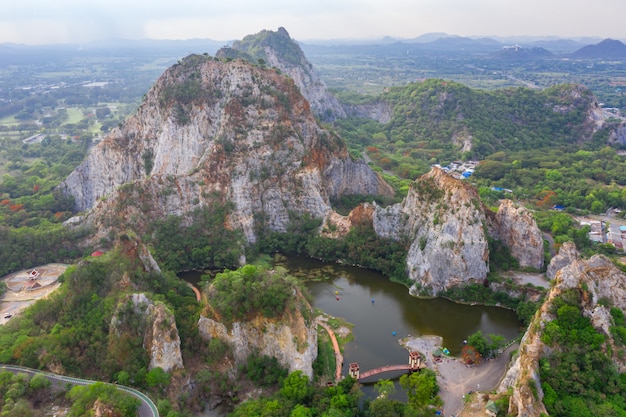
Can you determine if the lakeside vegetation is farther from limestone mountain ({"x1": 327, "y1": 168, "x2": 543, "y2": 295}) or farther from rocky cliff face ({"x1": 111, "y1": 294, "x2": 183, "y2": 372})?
limestone mountain ({"x1": 327, "y1": 168, "x2": 543, "y2": 295})

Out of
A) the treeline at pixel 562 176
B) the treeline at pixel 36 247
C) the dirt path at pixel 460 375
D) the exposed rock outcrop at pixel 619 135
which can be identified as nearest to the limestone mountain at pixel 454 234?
the dirt path at pixel 460 375

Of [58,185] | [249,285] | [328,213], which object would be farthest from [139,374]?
[58,185]

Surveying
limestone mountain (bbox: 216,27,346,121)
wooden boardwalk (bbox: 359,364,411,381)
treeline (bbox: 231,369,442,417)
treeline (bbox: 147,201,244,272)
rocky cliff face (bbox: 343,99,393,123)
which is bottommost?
wooden boardwalk (bbox: 359,364,411,381)

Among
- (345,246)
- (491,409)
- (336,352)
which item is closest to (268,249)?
(345,246)

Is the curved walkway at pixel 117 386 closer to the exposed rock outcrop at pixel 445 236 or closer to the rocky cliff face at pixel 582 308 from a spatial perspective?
the rocky cliff face at pixel 582 308

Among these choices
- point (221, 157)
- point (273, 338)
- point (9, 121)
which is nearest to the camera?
point (273, 338)

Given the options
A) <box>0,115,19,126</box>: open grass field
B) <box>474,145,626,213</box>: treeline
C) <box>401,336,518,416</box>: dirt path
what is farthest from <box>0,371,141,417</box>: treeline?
<box>0,115,19,126</box>: open grass field

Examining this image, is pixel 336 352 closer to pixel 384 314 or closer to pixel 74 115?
pixel 384 314
